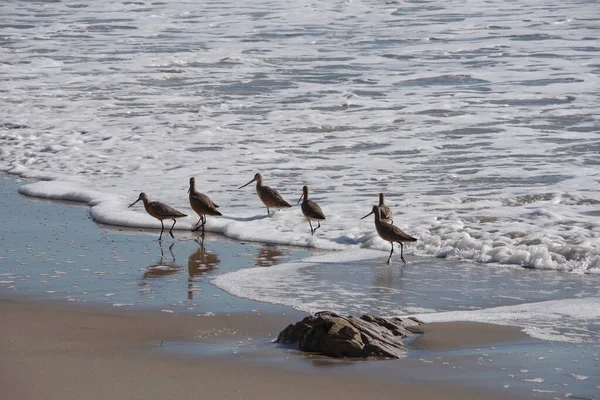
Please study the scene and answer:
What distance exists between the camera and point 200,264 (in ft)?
24.9

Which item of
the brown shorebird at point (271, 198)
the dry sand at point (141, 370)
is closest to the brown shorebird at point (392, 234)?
the brown shorebird at point (271, 198)

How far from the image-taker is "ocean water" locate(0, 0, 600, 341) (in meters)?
7.60

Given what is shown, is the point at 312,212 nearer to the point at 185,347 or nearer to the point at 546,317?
the point at 546,317

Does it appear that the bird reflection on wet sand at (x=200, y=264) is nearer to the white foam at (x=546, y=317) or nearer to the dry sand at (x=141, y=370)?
the dry sand at (x=141, y=370)

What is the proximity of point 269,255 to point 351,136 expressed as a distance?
18.9 ft

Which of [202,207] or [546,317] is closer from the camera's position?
[546,317]

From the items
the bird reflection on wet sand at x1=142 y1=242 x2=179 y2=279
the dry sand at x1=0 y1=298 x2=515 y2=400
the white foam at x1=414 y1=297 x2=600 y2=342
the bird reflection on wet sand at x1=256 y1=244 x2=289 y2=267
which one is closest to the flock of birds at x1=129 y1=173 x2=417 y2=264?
the bird reflection on wet sand at x1=256 y1=244 x2=289 y2=267

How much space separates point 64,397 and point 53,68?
17003mm

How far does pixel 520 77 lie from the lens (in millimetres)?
18203

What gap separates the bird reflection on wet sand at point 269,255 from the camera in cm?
769

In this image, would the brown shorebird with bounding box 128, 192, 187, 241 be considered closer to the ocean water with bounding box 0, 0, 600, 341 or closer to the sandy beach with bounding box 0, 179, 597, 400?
the ocean water with bounding box 0, 0, 600, 341

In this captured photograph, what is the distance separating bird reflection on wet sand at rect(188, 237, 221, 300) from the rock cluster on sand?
1.57 metres

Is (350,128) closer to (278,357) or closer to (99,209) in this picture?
(99,209)

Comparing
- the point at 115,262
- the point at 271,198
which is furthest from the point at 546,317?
the point at 271,198
